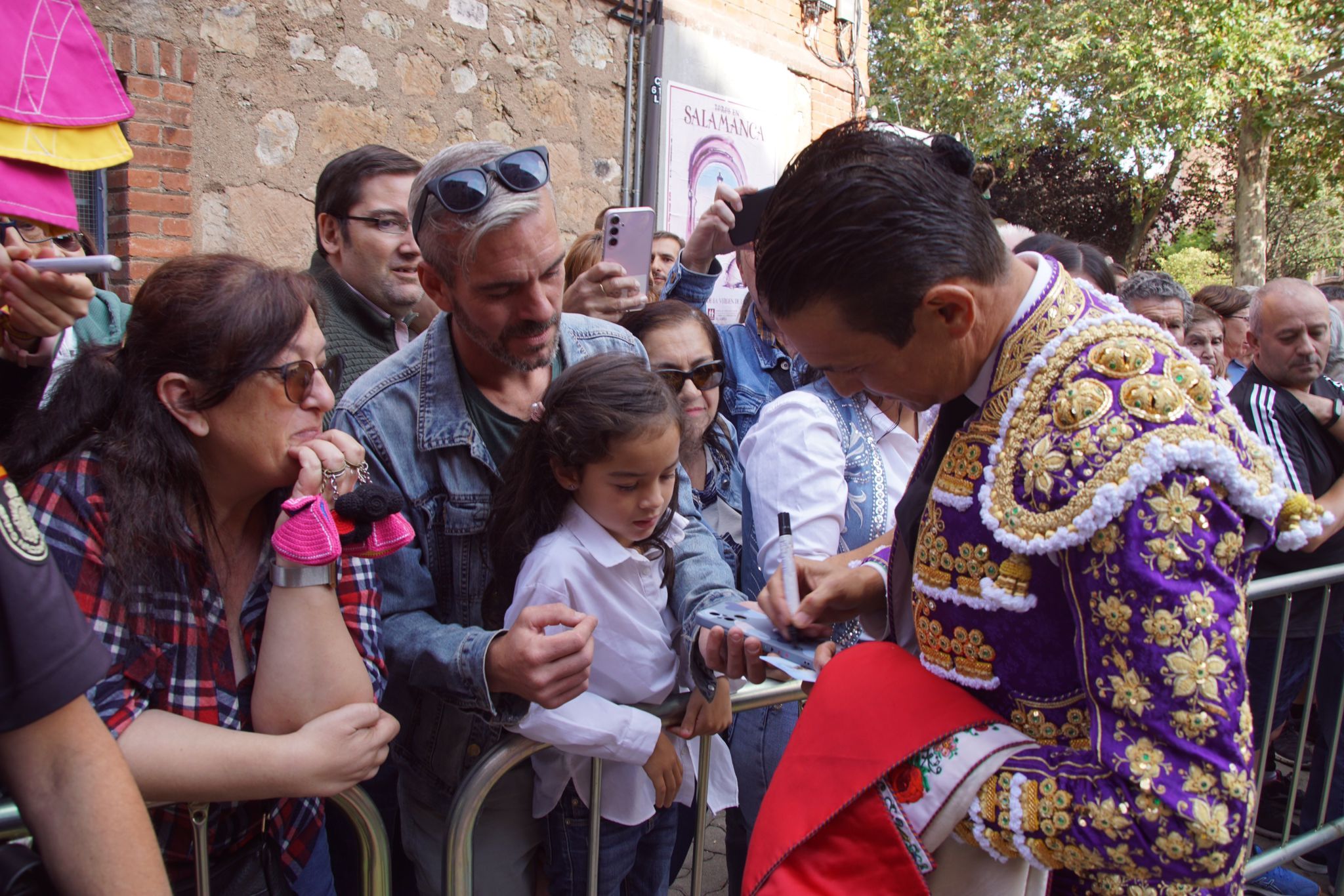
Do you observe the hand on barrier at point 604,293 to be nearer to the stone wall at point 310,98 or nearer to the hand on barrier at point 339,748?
the hand on barrier at point 339,748

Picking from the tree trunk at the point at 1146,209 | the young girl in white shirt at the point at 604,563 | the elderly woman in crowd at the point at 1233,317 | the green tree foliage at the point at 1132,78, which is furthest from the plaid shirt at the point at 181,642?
the tree trunk at the point at 1146,209

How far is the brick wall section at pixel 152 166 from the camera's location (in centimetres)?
394

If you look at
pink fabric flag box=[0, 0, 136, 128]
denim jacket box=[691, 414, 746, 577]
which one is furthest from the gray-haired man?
pink fabric flag box=[0, 0, 136, 128]

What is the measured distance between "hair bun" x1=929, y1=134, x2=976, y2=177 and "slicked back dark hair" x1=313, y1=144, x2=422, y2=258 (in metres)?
2.26

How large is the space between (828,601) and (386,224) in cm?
217

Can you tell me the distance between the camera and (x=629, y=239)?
10.5 ft

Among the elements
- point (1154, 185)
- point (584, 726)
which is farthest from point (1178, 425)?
point (1154, 185)

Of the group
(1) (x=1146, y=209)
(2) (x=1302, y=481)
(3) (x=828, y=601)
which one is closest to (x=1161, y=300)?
(2) (x=1302, y=481)

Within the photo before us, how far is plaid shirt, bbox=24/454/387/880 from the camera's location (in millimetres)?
1540

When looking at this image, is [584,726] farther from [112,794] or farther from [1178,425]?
[1178,425]

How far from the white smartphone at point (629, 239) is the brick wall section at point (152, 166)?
1.99 m

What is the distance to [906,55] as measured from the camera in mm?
16234

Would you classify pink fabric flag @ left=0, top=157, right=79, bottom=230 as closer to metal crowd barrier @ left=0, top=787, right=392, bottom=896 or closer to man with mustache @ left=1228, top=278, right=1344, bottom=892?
metal crowd barrier @ left=0, top=787, right=392, bottom=896

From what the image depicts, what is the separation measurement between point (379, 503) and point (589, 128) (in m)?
4.86
